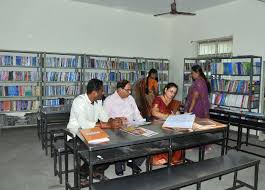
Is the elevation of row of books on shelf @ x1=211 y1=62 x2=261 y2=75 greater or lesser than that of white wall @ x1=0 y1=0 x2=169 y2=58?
lesser

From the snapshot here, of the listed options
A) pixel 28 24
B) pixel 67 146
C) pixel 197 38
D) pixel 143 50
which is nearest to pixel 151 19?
pixel 143 50

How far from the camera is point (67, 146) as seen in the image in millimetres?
2693

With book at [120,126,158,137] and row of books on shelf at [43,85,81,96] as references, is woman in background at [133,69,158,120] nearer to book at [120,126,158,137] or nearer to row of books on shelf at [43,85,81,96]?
row of books on shelf at [43,85,81,96]

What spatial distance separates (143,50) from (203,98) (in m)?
3.77

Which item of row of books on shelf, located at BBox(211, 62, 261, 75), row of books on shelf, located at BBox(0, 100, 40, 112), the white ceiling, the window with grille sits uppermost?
the white ceiling

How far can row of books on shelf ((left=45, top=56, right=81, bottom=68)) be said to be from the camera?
621cm

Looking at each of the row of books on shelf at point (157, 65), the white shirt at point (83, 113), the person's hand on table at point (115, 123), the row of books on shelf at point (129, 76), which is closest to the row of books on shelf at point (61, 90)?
the row of books on shelf at point (129, 76)

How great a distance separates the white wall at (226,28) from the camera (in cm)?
571

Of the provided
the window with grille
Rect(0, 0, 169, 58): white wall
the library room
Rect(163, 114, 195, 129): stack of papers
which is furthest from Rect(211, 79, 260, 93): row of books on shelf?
Rect(163, 114, 195, 129): stack of papers

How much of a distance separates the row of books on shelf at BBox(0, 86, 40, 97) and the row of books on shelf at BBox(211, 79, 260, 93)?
428 cm

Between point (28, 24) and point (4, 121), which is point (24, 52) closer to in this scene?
point (28, 24)

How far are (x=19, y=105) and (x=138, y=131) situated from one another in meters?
4.32

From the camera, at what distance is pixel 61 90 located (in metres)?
6.39

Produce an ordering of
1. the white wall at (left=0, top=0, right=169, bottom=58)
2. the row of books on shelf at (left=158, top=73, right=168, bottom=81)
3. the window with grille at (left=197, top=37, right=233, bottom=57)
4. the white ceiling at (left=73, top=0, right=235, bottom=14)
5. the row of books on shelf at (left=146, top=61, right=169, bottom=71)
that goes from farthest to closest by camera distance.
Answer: the row of books on shelf at (left=158, top=73, right=168, bottom=81) → the row of books on shelf at (left=146, top=61, right=169, bottom=71) → the window with grille at (left=197, top=37, right=233, bottom=57) → the white ceiling at (left=73, top=0, right=235, bottom=14) → the white wall at (left=0, top=0, right=169, bottom=58)
